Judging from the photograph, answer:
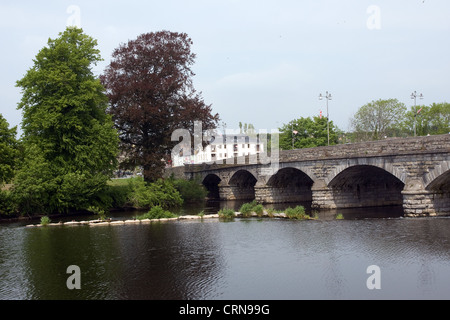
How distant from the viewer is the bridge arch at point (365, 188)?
3275 centimetres

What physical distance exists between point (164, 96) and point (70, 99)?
900cm

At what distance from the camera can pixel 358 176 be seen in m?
33.7

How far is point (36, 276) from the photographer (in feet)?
41.5

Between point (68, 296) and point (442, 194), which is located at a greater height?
point (442, 194)

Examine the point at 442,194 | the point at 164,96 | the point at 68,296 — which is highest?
the point at 164,96

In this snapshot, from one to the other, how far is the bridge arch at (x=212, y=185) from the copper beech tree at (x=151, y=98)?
1735 centimetres

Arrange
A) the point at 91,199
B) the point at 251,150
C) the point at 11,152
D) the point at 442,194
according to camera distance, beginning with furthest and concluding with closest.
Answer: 1. the point at 251,150
2. the point at 91,199
3. the point at 11,152
4. the point at 442,194

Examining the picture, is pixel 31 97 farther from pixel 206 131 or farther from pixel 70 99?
pixel 206 131

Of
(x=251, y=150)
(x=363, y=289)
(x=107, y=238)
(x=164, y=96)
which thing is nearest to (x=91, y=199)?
(x=164, y=96)

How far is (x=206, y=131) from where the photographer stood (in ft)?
134

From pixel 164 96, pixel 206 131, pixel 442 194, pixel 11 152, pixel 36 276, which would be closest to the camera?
pixel 36 276

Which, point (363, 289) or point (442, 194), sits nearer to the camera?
point (363, 289)

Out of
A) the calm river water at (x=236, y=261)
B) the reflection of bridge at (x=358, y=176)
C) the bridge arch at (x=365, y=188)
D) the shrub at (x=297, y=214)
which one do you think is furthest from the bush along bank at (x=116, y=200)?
the bridge arch at (x=365, y=188)

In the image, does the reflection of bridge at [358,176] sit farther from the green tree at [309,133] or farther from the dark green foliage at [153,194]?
the green tree at [309,133]
